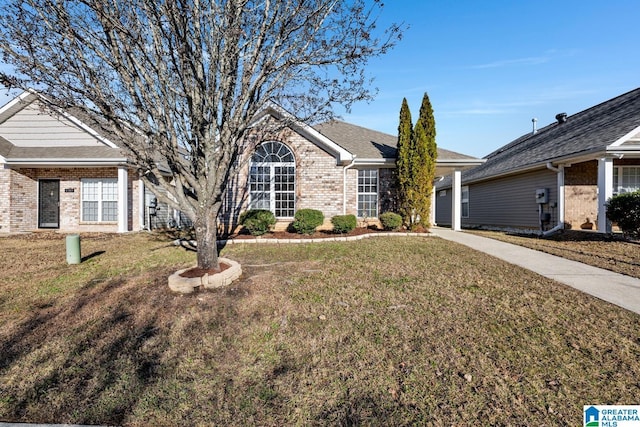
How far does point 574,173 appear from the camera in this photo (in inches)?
468

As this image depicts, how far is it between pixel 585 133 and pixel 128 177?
19426mm

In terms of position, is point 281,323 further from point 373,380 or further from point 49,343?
point 49,343

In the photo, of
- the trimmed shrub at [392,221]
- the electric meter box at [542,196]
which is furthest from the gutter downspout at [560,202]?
the trimmed shrub at [392,221]

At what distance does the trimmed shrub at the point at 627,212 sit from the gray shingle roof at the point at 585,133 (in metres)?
1.75

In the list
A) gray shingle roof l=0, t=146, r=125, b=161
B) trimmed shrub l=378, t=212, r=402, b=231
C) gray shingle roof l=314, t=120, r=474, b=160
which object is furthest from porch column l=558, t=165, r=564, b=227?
gray shingle roof l=0, t=146, r=125, b=161

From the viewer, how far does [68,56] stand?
4688 millimetres

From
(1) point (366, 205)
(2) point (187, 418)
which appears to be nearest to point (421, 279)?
(2) point (187, 418)

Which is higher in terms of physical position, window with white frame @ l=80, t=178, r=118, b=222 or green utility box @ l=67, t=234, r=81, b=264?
window with white frame @ l=80, t=178, r=118, b=222

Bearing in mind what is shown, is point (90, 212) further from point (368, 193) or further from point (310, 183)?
point (368, 193)

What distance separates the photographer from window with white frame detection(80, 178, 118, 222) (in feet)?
43.1

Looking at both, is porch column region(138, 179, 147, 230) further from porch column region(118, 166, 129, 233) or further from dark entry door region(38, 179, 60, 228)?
dark entry door region(38, 179, 60, 228)

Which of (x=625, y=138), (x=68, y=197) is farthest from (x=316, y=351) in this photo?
(x=68, y=197)

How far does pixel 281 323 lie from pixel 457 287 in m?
3.09

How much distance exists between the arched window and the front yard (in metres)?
6.23
